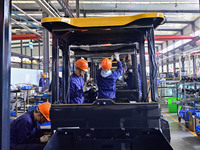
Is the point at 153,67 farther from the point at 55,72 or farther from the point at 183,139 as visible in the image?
the point at 183,139

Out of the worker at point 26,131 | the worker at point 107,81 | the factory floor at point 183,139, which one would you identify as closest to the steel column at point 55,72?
the worker at point 26,131

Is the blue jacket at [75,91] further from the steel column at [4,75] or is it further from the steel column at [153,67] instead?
the steel column at [4,75]

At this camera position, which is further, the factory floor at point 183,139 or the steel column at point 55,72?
the factory floor at point 183,139

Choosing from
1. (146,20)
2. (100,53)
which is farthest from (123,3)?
(146,20)

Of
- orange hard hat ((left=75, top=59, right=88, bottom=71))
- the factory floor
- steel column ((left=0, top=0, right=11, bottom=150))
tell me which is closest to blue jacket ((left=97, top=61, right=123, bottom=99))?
orange hard hat ((left=75, top=59, right=88, bottom=71))

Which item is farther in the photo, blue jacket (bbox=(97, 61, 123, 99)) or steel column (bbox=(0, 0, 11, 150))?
blue jacket (bbox=(97, 61, 123, 99))

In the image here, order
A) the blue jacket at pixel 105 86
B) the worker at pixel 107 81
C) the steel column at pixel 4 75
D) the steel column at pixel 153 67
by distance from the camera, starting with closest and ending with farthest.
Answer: the steel column at pixel 4 75 → the steel column at pixel 153 67 → the worker at pixel 107 81 → the blue jacket at pixel 105 86

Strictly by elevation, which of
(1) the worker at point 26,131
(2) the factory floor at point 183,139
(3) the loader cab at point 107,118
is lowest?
(2) the factory floor at point 183,139

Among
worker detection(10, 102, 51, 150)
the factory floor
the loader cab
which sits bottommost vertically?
the factory floor

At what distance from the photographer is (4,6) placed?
147 centimetres

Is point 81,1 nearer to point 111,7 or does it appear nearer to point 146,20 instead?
point 111,7

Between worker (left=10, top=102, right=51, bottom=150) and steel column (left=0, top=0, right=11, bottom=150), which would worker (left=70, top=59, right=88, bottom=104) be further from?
steel column (left=0, top=0, right=11, bottom=150)

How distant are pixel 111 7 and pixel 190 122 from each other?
340 inches

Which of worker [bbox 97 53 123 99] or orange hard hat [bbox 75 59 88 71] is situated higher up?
orange hard hat [bbox 75 59 88 71]
